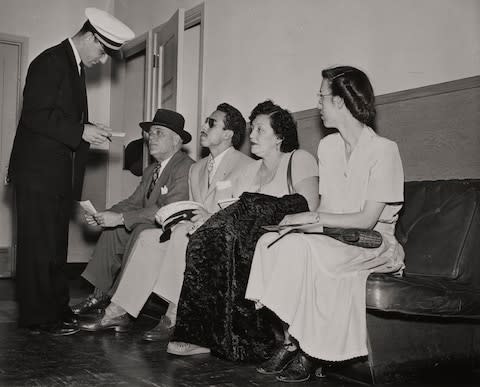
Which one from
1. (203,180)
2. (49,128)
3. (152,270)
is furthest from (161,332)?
(49,128)

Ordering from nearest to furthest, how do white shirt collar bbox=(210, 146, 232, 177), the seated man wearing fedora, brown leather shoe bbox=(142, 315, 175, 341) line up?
1. brown leather shoe bbox=(142, 315, 175, 341)
2. white shirt collar bbox=(210, 146, 232, 177)
3. the seated man wearing fedora

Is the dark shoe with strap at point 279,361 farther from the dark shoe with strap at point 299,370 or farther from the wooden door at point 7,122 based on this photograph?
the wooden door at point 7,122

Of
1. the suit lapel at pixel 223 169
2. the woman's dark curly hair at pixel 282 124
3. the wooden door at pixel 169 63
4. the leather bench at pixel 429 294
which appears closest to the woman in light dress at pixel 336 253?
the leather bench at pixel 429 294

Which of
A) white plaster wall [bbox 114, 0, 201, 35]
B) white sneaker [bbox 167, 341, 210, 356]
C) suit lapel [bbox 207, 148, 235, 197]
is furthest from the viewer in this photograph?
white plaster wall [bbox 114, 0, 201, 35]

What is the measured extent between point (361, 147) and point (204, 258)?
0.92 meters

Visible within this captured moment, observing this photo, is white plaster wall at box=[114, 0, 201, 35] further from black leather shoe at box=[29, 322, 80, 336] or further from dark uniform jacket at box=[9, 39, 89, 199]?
black leather shoe at box=[29, 322, 80, 336]

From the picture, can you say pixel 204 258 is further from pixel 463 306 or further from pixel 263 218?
pixel 463 306

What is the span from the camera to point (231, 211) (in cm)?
312

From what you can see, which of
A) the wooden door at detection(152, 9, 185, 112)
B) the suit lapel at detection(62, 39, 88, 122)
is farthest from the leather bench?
the wooden door at detection(152, 9, 185, 112)

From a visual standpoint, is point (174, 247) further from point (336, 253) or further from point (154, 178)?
point (336, 253)

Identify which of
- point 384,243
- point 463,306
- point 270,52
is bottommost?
point 463,306

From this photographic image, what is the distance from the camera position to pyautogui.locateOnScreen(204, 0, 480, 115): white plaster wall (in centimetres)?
333

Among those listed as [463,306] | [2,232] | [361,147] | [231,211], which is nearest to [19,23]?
[2,232]

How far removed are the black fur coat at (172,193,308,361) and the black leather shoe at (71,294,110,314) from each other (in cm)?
134
